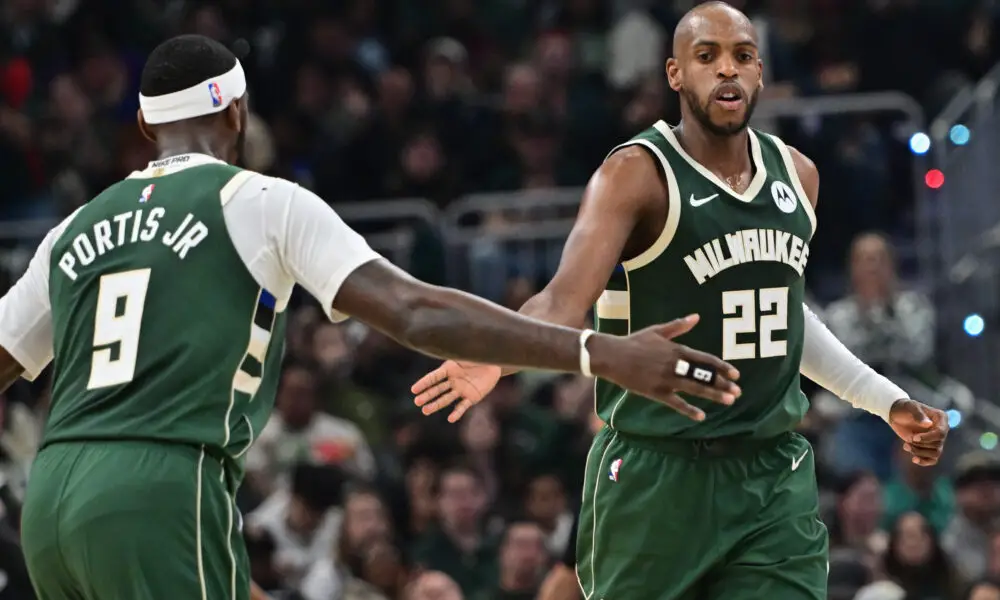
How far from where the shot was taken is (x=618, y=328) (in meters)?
6.19

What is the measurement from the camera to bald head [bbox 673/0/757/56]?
623 centimetres

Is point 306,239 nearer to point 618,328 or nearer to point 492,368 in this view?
point 492,368

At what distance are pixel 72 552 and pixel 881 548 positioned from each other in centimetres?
731

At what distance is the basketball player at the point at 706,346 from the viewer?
5.95 meters

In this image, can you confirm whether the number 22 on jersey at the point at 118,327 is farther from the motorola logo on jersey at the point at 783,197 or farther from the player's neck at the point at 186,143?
the motorola logo on jersey at the point at 783,197

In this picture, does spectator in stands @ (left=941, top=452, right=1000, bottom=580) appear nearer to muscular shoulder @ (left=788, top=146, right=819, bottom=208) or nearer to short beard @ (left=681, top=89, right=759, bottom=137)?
muscular shoulder @ (left=788, top=146, right=819, bottom=208)

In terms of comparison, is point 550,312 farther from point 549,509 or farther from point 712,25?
point 549,509

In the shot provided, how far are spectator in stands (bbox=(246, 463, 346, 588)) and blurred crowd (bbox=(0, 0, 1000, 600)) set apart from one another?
2 cm

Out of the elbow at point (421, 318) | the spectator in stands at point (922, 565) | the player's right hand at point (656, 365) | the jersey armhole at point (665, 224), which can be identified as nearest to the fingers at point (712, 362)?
the player's right hand at point (656, 365)

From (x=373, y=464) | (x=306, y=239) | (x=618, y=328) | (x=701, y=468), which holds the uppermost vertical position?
(x=306, y=239)

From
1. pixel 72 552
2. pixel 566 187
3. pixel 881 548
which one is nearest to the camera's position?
pixel 72 552

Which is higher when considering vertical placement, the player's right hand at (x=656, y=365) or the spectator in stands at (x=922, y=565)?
the player's right hand at (x=656, y=365)

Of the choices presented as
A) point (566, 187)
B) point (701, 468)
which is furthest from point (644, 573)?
point (566, 187)

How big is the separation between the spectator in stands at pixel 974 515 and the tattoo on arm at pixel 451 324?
7.15 meters
